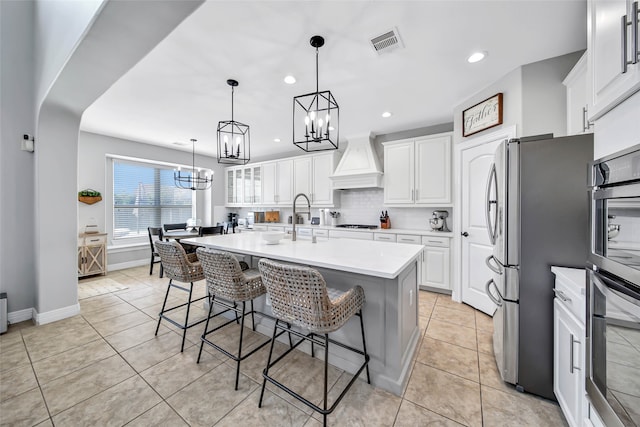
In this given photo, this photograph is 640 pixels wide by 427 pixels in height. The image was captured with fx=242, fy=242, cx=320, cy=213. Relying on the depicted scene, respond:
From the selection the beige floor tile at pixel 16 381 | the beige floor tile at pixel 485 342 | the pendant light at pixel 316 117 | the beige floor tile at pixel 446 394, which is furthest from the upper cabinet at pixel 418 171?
the beige floor tile at pixel 16 381

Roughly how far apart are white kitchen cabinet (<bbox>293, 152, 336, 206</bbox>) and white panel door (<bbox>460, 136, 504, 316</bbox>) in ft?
7.99

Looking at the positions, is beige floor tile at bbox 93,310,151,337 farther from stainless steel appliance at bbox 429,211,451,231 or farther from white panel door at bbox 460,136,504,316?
stainless steel appliance at bbox 429,211,451,231

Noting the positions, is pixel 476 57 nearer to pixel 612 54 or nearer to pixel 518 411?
pixel 612 54

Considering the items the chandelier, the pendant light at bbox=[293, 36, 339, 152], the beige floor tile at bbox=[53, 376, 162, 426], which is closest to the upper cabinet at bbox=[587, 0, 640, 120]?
the pendant light at bbox=[293, 36, 339, 152]

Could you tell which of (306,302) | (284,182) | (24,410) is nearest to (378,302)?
(306,302)

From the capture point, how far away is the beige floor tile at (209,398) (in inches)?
58.6

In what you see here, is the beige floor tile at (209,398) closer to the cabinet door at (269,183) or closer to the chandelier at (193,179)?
the cabinet door at (269,183)

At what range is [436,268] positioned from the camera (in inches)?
141

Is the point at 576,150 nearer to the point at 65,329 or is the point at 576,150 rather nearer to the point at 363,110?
the point at 363,110

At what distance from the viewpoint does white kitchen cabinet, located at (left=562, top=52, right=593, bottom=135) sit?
6.40 ft

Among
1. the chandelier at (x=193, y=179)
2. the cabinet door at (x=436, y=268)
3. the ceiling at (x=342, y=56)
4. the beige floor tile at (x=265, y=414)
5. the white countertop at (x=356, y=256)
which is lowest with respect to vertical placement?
the beige floor tile at (x=265, y=414)

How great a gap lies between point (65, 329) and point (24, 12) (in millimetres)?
3520

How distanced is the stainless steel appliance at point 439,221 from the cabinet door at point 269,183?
3532 millimetres

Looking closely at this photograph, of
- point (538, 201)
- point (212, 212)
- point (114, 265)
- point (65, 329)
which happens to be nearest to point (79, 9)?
point (65, 329)
